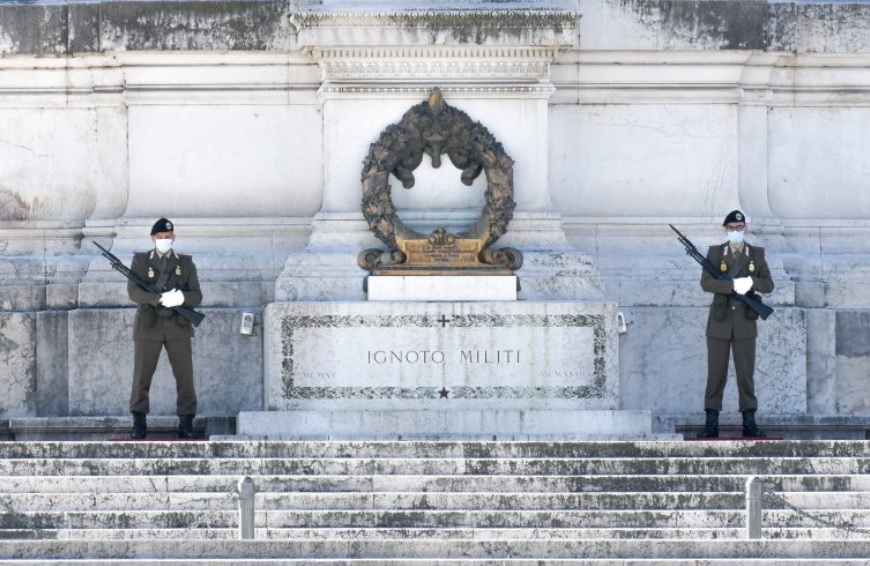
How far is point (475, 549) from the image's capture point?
22.3 metres

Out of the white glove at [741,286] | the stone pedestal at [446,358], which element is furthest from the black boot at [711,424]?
the white glove at [741,286]

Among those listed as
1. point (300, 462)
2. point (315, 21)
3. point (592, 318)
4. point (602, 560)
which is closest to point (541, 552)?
point (602, 560)

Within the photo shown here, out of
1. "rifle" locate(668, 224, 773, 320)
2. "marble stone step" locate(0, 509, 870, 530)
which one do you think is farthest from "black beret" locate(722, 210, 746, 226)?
"marble stone step" locate(0, 509, 870, 530)

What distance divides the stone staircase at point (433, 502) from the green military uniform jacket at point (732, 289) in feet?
6.50

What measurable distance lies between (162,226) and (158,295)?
746 mm

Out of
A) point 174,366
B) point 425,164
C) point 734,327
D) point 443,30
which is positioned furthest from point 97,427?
point 734,327

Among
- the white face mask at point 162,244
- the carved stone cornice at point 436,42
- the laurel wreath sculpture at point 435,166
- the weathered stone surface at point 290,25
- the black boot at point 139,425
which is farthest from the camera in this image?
the weathered stone surface at point 290,25

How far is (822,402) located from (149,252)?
21.2 ft

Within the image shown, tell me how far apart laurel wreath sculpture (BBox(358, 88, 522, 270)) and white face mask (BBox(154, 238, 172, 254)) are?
1882 millimetres

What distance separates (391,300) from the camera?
1098 inches

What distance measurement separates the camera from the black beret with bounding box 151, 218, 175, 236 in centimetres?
2737

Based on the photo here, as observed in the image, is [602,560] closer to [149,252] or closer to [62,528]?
[62,528]

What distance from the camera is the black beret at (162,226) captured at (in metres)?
27.4

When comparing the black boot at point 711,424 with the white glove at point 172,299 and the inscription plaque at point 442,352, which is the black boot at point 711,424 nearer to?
the inscription plaque at point 442,352
